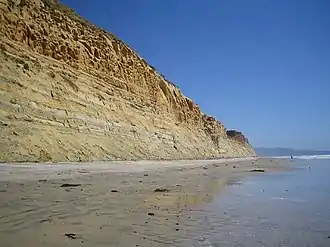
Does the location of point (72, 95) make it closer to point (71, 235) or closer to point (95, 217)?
point (95, 217)

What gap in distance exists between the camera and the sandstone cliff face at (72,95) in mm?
20789

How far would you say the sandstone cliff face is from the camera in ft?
68.2

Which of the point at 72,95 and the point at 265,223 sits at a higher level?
the point at 72,95

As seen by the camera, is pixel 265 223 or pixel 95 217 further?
pixel 95 217

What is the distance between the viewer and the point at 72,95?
87.5 ft

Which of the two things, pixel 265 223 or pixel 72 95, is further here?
pixel 72 95

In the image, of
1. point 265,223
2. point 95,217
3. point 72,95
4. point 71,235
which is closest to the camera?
point 71,235

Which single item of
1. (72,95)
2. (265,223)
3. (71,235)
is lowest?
(265,223)

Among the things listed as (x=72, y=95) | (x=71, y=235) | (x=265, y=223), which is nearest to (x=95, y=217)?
(x=71, y=235)

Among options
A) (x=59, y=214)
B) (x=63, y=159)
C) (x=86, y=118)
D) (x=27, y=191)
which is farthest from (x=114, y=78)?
(x=59, y=214)

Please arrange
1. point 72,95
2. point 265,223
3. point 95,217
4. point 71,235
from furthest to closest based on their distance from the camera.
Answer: point 72,95 < point 95,217 < point 265,223 < point 71,235

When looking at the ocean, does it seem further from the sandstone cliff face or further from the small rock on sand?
the sandstone cliff face

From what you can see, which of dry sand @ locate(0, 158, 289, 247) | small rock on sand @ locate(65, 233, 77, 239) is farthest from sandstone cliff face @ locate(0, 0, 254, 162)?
small rock on sand @ locate(65, 233, 77, 239)

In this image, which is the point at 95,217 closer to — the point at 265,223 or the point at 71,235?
the point at 71,235
